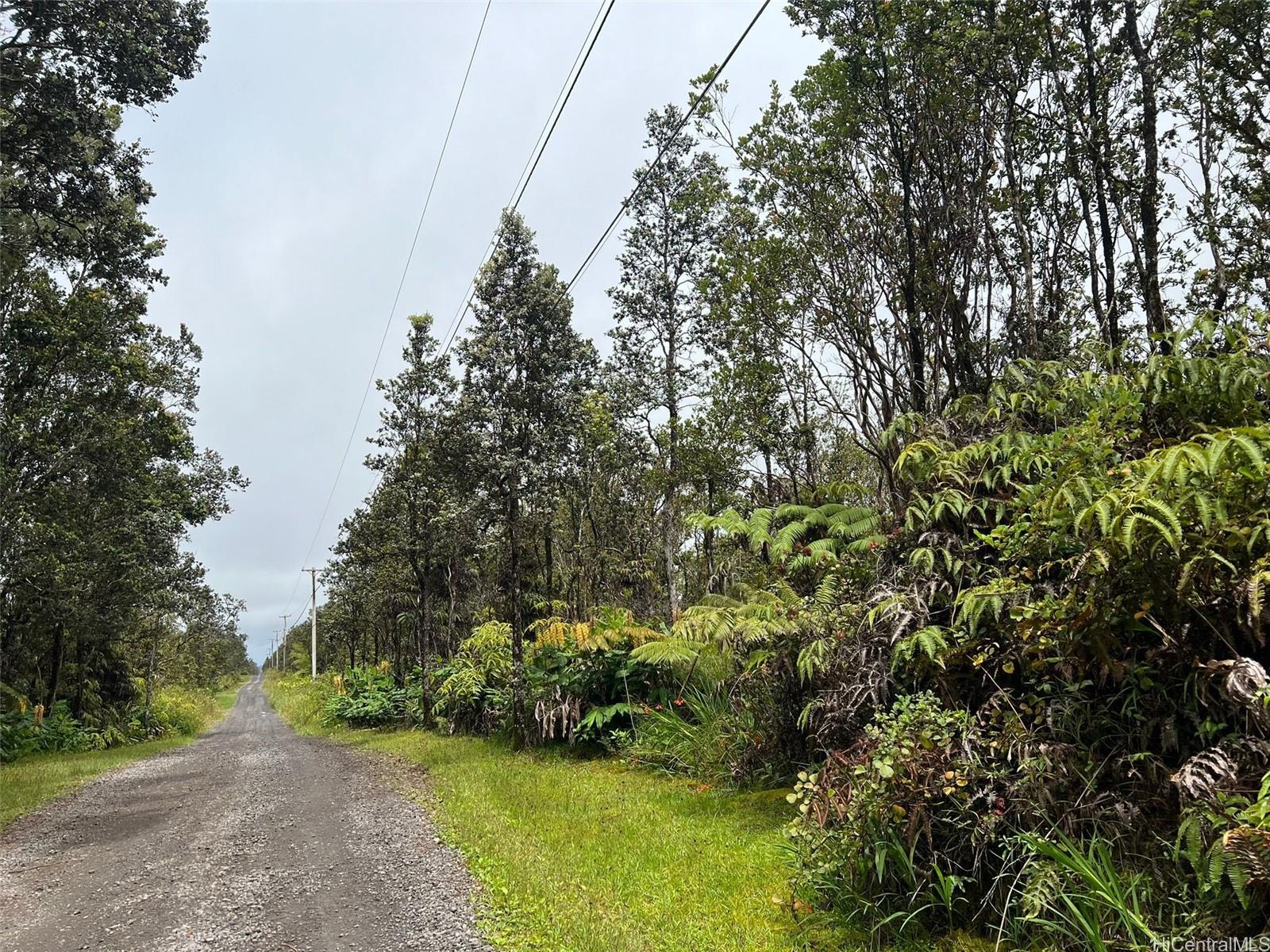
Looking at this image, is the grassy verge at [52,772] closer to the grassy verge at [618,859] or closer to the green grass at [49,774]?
the green grass at [49,774]

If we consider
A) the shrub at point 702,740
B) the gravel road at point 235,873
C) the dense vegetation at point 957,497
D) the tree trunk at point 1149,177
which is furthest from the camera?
the shrub at point 702,740

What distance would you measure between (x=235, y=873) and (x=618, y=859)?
3113mm

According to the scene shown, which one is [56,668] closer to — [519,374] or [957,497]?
[519,374]

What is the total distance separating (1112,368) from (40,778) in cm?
1567

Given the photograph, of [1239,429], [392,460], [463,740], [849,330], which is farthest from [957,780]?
[392,460]

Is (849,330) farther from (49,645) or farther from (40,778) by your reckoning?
(49,645)

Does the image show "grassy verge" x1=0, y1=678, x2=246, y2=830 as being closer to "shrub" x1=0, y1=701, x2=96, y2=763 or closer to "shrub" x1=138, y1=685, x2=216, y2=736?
"shrub" x1=0, y1=701, x2=96, y2=763

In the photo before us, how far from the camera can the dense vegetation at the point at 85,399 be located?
313 inches

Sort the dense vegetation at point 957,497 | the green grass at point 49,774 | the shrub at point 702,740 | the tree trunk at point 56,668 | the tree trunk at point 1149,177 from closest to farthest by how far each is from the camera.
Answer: the dense vegetation at point 957,497 < the tree trunk at point 1149,177 < the shrub at point 702,740 < the green grass at point 49,774 < the tree trunk at point 56,668

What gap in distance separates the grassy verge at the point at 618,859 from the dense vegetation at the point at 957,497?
451 millimetres

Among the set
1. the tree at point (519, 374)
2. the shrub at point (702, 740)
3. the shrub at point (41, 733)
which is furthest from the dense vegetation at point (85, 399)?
the shrub at point (702, 740)

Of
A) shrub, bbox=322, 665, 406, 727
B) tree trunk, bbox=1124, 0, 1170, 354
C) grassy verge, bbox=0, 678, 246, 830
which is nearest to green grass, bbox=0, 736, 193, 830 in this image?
grassy verge, bbox=0, 678, 246, 830

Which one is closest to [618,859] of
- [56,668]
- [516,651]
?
[516,651]

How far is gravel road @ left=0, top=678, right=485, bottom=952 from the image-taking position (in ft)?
14.5
